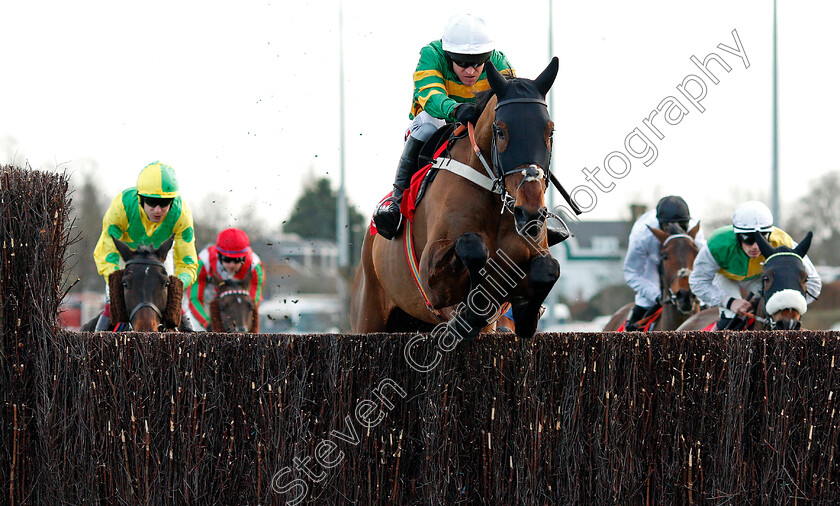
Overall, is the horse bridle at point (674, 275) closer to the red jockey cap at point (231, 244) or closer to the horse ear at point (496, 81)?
the red jockey cap at point (231, 244)

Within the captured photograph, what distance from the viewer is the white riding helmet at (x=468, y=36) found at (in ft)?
18.1

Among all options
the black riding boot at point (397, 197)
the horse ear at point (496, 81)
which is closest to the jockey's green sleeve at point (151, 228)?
the black riding boot at point (397, 197)

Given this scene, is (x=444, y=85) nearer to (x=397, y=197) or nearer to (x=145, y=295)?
(x=397, y=197)

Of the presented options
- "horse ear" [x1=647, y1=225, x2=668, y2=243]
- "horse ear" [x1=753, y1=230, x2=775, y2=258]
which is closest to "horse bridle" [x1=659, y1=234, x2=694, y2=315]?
"horse ear" [x1=647, y1=225, x2=668, y2=243]

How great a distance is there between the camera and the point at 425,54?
564cm

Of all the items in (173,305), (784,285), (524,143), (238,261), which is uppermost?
(524,143)

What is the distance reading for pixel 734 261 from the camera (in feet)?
27.3

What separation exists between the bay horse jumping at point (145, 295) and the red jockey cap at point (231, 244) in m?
3.18

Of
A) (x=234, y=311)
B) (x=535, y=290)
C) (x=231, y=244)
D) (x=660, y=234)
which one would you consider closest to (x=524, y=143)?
(x=535, y=290)

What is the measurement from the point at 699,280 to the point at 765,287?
4.31ft

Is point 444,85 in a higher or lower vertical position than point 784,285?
higher

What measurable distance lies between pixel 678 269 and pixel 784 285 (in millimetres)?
2139

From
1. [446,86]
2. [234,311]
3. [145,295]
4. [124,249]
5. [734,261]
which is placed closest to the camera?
[446,86]

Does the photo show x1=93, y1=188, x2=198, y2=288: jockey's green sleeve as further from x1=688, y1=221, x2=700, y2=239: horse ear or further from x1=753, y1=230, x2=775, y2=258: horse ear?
x1=688, y1=221, x2=700, y2=239: horse ear
